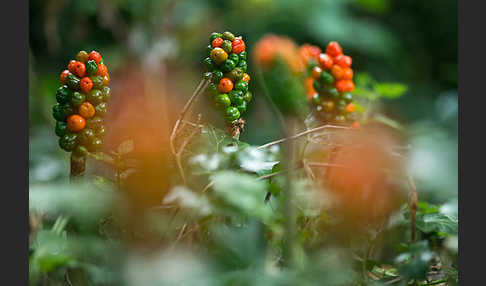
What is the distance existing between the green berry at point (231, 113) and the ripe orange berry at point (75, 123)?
14 centimetres

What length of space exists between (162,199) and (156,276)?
9 centimetres

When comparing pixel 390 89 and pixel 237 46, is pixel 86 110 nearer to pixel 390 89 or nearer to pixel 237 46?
pixel 237 46

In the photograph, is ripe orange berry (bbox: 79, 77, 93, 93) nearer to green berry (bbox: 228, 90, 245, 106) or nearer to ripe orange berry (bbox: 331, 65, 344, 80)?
green berry (bbox: 228, 90, 245, 106)

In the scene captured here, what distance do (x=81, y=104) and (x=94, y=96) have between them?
0.01 metres

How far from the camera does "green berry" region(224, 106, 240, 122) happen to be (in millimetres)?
470

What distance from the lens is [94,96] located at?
0.45 metres

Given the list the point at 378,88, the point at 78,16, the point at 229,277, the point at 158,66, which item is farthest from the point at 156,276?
the point at 78,16

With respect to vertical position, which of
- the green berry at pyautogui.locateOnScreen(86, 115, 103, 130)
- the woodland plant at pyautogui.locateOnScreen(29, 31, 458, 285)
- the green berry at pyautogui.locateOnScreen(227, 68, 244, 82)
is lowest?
the woodland plant at pyautogui.locateOnScreen(29, 31, 458, 285)

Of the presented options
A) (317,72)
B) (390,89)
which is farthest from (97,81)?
(390,89)

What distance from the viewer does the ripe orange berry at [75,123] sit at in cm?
44

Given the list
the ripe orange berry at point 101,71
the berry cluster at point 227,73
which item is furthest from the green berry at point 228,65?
the ripe orange berry at point 101,71

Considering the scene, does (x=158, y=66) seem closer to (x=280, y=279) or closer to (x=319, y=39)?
(x=319, y=39)

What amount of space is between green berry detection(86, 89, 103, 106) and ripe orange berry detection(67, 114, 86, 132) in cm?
2

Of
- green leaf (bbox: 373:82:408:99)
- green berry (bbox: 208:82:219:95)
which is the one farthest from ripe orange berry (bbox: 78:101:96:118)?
green leaf (bbox: 373:82:408:99)
